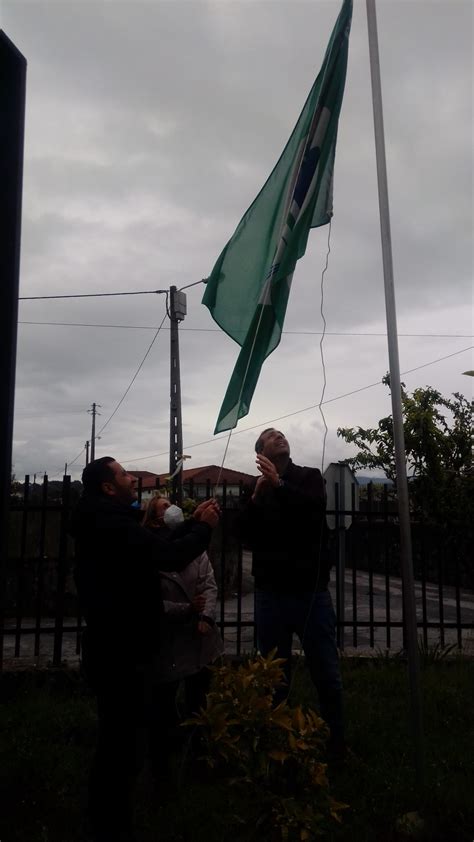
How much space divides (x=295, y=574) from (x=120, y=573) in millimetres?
1089

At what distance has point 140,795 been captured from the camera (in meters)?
3.16

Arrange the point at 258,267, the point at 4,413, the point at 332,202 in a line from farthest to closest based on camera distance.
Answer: the point at 258,267 < the point at 332,202 < the point at 4,413

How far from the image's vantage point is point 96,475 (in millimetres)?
2857

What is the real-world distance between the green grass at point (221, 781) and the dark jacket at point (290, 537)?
3.20 feet

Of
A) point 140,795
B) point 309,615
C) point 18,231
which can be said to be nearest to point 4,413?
point 18,231

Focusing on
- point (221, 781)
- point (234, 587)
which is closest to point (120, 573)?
point (221, 781)

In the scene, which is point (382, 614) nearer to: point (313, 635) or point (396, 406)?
point (313, 635)

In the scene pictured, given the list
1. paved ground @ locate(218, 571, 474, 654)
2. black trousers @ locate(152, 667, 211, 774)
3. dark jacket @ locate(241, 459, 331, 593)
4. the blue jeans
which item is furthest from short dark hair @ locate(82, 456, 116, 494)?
paved ground @ locate(218, 571, 474, 654)

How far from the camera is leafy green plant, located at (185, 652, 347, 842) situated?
2.33 m

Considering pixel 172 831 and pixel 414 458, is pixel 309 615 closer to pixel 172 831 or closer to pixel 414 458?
pixel 172 831

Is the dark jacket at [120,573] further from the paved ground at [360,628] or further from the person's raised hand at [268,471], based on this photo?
the paved ground at [360,628]

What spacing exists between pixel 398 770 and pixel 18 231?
3107 millimetres

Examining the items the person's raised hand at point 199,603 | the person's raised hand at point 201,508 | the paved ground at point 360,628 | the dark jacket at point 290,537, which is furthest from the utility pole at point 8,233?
the paved ground at point 360,628

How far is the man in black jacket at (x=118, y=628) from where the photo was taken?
8.66ft
